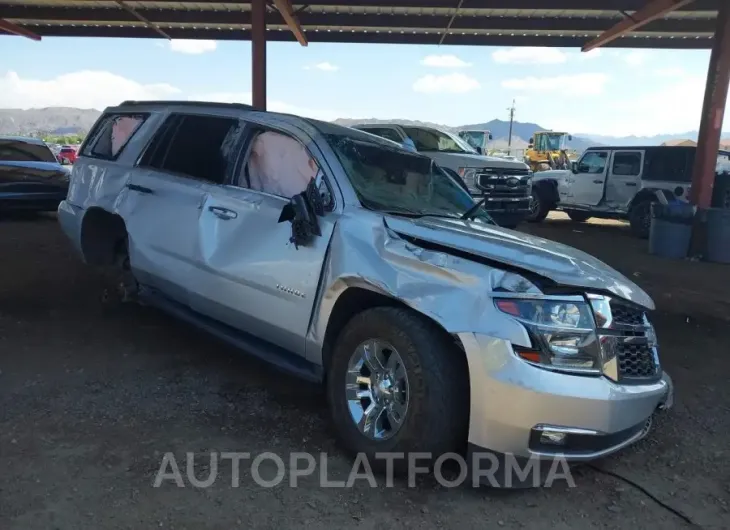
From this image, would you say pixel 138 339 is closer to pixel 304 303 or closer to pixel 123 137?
pixel 123 137

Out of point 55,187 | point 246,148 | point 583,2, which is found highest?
point 583,2

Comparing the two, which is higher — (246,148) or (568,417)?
(246,148)

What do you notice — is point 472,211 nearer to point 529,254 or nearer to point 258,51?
point 529,254

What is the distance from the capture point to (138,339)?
195 inches

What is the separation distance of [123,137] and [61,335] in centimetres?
174

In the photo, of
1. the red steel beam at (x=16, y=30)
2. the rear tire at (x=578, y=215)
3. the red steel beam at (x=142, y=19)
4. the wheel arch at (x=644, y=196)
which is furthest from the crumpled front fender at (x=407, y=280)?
Result: the red steel beam at (x=16, y=30)

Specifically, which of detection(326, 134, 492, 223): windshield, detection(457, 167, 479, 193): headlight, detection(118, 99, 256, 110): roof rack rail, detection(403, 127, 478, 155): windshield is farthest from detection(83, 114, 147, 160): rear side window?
detection(403, 127, 478, 155): windshield

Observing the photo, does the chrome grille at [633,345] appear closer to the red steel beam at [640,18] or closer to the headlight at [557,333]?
the headlight at [557,333]

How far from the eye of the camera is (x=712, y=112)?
11.1 metres

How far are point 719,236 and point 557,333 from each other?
9.47 meters

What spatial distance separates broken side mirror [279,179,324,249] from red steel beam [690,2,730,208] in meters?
10.4

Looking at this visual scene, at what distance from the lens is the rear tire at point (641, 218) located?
1334 centimetres

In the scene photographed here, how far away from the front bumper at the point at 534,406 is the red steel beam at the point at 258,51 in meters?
9.89

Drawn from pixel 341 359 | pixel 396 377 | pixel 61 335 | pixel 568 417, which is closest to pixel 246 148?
pixel 341 359
